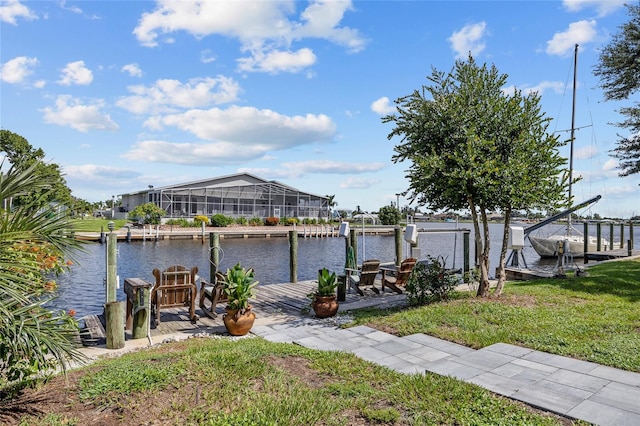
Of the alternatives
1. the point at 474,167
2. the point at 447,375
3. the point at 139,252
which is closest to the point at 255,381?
the point at 447,375

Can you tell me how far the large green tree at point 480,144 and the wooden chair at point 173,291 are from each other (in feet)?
15.7

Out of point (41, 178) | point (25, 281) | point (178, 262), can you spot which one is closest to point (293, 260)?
point (41, 178)

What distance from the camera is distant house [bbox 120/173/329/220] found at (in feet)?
134

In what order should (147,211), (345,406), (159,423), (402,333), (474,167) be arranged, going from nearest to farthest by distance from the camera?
(159,423) → (345,406) → (402,333) → (474,167) → (147,211)

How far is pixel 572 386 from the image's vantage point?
12.6 feet

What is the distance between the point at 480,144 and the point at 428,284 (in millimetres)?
2844

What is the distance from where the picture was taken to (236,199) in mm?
44188

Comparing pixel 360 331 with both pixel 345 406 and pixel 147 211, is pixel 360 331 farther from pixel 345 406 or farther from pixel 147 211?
pixel 147 211

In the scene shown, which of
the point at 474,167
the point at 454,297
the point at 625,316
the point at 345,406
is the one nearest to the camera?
the point at 345,406


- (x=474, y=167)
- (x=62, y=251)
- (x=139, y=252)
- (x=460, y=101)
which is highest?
(x=460, y=101)

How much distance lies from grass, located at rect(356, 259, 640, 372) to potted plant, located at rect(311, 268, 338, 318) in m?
0.52

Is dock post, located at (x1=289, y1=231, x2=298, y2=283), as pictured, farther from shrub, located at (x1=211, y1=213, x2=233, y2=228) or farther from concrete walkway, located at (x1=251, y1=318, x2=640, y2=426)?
shrub, located at (x1=211, y1=213, x2=233, y2=228)

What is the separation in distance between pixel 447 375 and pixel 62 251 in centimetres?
394

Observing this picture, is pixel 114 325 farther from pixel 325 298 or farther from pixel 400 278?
pixel 400 278
